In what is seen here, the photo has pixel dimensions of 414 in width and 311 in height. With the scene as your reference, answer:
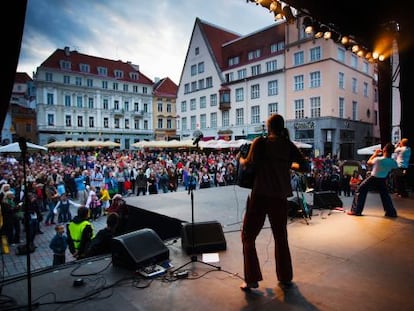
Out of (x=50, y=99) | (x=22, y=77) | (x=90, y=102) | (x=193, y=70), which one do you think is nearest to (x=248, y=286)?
(x=193, y=70)

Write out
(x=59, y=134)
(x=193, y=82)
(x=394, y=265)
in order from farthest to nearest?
(x=59, y=134)
(x=193, y=82)
(x=394, y=265)

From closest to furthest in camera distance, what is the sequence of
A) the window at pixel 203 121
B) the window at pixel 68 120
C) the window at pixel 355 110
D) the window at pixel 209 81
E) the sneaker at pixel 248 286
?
the sneaker at pixel 248 286 → the window at pixel 355 110 → the window at pixel 209 81 → the window at pixel 203 121 → the window at pixel 68 120

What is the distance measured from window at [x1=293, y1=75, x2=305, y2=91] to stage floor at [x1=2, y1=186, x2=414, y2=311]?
27.2m

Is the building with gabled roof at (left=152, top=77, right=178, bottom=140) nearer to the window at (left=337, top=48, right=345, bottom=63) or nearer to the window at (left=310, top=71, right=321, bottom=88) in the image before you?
the window at (left=310, top=71, right=321, bottom=88)

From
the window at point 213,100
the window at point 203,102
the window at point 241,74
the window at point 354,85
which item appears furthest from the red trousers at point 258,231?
the window at point 203,102

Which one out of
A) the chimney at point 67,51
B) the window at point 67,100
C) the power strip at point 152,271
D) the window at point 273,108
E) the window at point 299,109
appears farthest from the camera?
the chimney at point 67,51

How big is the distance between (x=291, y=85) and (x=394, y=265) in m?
29.5

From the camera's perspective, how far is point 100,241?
451 centimetres

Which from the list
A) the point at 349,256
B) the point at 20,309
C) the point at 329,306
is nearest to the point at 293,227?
the point at 349,256

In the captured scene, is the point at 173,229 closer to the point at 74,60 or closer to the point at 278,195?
the point at 278,195

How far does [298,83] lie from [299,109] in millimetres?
2727

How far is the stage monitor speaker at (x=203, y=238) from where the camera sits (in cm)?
393

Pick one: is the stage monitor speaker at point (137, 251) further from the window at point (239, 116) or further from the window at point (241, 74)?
the window at point (241, 74)

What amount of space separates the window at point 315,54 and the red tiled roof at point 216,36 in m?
13.5
